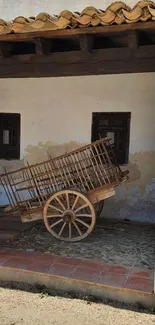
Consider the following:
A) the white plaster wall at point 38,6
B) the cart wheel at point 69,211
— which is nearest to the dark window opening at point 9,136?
the white plaster wall at point 38,6

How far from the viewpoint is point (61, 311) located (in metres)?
3.22

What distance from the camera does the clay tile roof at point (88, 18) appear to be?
292cm

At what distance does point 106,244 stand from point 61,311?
1.75 meters

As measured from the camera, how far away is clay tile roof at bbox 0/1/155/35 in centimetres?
292

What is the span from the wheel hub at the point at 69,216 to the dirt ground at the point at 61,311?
1405 mm

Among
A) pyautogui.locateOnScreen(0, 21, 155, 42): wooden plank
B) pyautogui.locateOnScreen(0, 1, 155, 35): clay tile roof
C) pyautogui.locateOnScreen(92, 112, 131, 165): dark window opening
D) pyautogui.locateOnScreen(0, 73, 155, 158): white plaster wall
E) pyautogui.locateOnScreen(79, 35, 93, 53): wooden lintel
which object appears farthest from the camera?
pyautogui.locateOnScreen(92, 112, 131, 165): dark window opening

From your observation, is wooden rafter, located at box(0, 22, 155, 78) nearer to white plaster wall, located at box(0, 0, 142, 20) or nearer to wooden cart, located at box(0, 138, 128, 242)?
wooden cart, located at box(0, 138, 128, 242)

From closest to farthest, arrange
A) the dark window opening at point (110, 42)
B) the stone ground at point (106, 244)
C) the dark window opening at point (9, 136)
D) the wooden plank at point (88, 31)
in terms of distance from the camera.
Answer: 1. the wooden plank at point (88, 31)
2. the dark window opening at point (110, 42)
3. the stone ground at point (106, 244)
4. the dark window opening at point (9, 136)

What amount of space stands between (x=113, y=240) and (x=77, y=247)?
26.3 inches

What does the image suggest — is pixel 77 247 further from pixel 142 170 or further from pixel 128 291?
pixel 142 170

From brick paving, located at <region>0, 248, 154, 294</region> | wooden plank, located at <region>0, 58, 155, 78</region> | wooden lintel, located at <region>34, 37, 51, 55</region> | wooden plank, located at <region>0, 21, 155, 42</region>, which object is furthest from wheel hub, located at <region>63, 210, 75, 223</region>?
wooden plank, located at <region>0, 21, 155, 42</region>

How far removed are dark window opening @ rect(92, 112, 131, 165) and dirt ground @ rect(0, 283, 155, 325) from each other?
318 cm

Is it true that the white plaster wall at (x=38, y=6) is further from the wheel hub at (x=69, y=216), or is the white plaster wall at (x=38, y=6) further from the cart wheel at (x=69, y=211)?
the wheel hub at (x=69, y=216)

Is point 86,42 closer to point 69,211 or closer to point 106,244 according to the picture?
point 69,211
